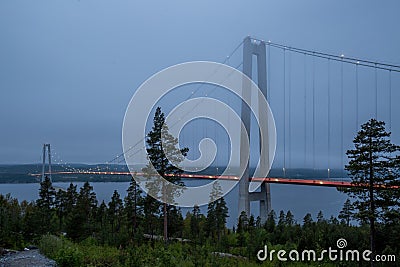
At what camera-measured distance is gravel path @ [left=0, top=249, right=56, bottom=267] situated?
9516 mm

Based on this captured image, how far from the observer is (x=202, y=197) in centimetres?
1633

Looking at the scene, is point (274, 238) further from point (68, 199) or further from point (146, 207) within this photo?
point (68, 199)

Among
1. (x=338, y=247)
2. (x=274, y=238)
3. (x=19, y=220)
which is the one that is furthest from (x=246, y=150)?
(x=19, y=220)

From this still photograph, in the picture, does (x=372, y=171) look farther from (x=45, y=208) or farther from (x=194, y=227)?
(x=45, y=208)

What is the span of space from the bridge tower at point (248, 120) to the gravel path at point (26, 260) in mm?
8320

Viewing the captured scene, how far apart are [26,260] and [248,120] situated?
1100cm

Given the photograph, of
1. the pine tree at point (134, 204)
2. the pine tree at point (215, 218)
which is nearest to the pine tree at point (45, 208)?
the pine tree at point (134, 204)

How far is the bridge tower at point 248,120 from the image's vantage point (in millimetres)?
16406

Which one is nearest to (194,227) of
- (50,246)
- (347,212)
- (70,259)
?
(50,246)

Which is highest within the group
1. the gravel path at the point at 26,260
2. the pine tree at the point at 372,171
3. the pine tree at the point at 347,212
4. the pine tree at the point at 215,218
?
the pine tree at the point at 372,171

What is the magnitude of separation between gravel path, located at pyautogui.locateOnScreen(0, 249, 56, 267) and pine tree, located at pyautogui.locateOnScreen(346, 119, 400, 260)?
283 inches

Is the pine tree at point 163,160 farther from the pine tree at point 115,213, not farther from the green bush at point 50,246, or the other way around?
the green bush at point 50,246

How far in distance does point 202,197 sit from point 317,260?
7.83m

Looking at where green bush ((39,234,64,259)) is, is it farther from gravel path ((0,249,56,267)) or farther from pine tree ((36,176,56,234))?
pine tree ((36,176,56,234))
